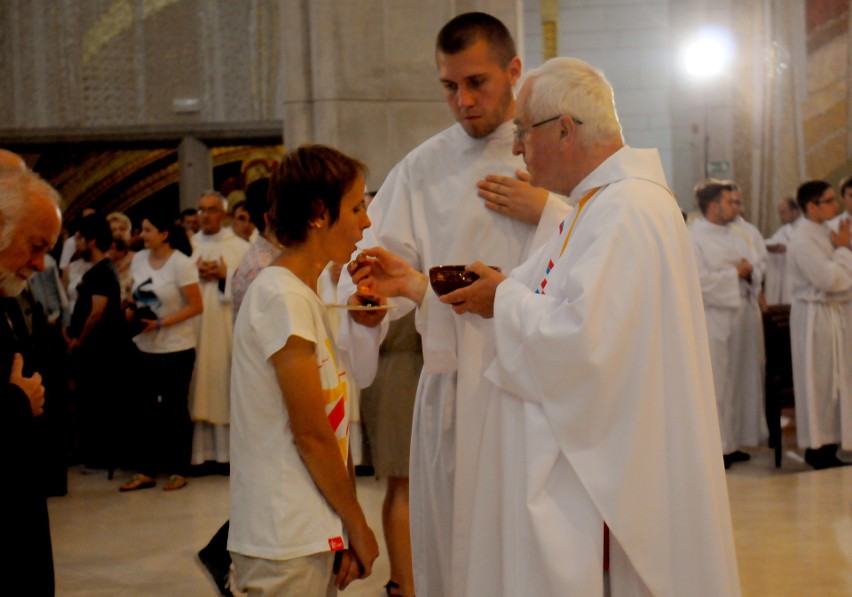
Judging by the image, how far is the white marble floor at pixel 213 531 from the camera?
5051mm

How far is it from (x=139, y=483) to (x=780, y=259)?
681cm

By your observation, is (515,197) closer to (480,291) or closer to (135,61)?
(480,291)

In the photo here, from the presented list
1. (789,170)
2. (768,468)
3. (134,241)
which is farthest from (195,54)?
(768,468)

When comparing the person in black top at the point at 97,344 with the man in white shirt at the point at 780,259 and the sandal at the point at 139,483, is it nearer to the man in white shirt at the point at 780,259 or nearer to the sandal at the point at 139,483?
the sandal at the point at 139,483

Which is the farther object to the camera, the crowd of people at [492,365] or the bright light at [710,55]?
the bright light at [710,55]

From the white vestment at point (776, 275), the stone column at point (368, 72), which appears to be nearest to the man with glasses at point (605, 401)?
the stone column at point (368, 72)

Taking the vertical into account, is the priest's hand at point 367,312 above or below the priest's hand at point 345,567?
above

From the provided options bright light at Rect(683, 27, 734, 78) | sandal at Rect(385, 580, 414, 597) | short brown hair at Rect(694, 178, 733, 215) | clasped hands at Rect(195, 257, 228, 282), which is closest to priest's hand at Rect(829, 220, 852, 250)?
short brown hair at Rect(694, 178, 733, 215)

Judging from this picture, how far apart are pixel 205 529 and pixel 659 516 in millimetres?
4012

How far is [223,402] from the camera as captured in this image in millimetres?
7523

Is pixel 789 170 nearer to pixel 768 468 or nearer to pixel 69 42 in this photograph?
pixel 768 468

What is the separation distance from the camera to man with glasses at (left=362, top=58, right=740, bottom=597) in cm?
247

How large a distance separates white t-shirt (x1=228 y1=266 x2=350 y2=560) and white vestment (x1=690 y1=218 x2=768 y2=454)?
18.8 ft

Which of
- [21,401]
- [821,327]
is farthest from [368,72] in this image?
[21,401]
